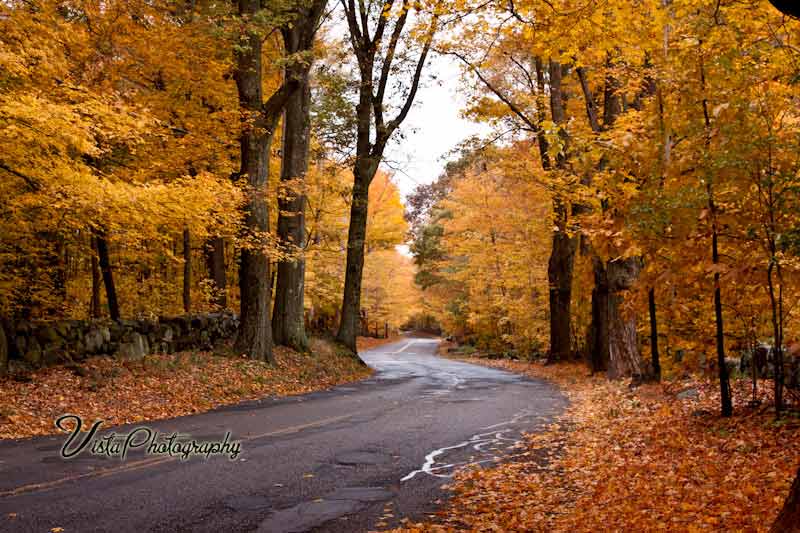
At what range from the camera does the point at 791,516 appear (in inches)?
136

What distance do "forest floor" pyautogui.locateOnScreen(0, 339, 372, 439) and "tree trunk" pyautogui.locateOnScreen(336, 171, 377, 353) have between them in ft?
14.8

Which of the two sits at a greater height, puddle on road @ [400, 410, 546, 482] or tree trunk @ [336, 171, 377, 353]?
tree trunk @ [336, 171, 377, 353]

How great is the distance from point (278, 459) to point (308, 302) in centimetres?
2329

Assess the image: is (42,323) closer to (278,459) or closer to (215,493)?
(278,459)

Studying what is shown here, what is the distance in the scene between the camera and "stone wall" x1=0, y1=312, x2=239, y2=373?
12.1 metres

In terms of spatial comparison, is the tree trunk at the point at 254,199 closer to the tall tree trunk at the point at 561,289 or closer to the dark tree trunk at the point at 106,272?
the dark tree trunk at the point at 106,272

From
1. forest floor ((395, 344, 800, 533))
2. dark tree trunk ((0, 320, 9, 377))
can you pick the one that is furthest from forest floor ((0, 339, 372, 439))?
forest floor ((395, 344, 800, 533))

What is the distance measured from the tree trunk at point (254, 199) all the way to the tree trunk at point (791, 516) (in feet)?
46.3

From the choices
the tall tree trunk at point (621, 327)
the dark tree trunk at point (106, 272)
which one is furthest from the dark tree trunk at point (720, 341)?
the dark tree trunk at point (106, 272)

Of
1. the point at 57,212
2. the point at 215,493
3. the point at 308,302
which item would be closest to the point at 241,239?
the point at 57,212

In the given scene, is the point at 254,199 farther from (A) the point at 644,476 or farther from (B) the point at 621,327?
(A) the point at 644,476

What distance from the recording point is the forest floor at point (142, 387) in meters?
10.2

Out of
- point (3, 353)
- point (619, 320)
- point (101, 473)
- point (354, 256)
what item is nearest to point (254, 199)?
point (354, 256)

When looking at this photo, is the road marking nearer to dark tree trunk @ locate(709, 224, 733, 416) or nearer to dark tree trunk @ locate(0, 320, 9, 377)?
dark tree trunk @ locate(0, 320, 9, 377)
